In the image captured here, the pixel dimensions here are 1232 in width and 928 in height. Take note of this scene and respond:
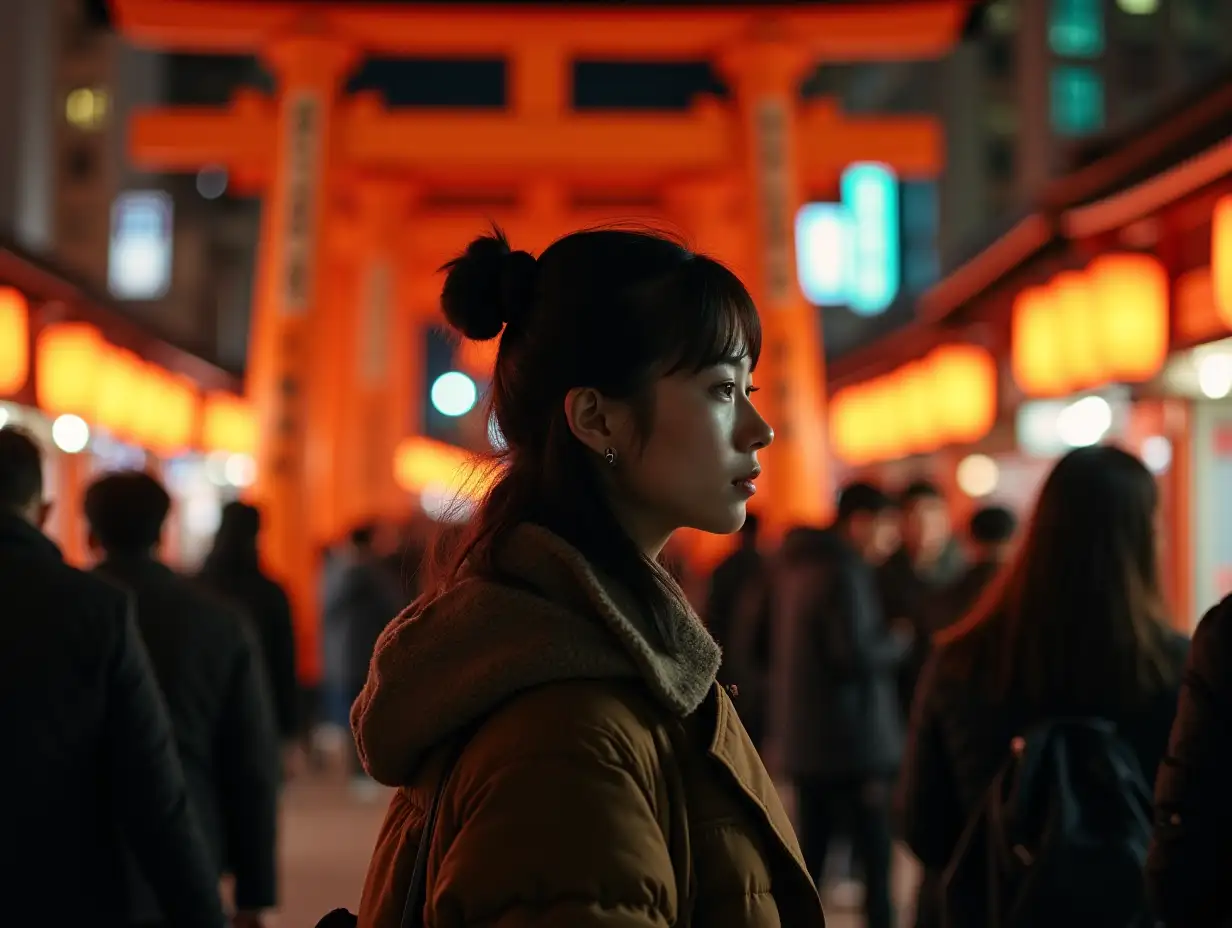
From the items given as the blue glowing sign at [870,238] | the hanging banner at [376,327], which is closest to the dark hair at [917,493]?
the hanging banner at [376,327]

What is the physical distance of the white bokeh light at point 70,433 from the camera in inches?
485

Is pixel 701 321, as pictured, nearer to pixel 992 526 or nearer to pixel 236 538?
pixel 992 526

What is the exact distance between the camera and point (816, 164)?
48.7 ft

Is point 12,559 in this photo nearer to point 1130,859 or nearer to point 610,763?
point 610,763

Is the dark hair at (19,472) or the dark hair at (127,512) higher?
the dark hair at (19,472)

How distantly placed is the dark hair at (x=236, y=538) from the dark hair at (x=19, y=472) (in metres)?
3.51

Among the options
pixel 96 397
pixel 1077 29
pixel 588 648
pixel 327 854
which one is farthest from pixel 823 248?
pixel 588 648

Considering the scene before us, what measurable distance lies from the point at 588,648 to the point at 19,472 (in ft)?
7.01

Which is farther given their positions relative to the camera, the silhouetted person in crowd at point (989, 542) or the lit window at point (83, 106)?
the lit window at point (83, 106)

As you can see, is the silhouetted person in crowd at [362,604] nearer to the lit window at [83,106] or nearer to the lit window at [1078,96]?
the lit window at [83,106]

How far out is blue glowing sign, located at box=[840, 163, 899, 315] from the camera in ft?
95.8

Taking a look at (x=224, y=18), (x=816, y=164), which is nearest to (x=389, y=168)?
(x=224, y=18)

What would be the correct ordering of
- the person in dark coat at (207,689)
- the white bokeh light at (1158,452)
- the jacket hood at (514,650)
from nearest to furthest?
the jacket hood at (514,650), the person in dark coat at (207,689), the white bokeh light at (1158,452)

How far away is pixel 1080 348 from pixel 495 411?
771cm
